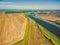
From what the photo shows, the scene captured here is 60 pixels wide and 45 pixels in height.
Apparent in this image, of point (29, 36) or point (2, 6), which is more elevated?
point (2, 6)

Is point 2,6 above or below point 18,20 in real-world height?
above

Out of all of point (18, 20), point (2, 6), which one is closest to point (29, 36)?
point (18, 20)

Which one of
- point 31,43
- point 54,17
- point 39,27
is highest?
point 54,17

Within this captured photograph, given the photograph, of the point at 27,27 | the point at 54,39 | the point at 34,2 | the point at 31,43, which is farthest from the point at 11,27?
the point at 54,39

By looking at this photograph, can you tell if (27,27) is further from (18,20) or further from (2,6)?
(2,6)

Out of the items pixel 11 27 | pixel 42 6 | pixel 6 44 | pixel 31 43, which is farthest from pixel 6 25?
pixel 42 6

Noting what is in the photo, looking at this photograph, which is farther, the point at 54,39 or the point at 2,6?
the point at 2,6

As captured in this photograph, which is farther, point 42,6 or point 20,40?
point 42,6

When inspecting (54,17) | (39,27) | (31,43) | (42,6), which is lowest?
(31,43)

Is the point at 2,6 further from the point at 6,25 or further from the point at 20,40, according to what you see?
the point at 20,40
